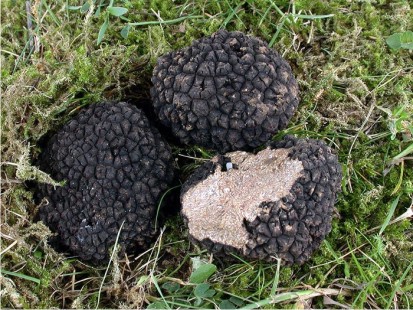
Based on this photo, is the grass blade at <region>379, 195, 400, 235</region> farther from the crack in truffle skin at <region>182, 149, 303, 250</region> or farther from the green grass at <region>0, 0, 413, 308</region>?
the crack in truffle skin at <region>182, 149, 303, 250</region>

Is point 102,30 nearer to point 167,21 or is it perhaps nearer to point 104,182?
point 167,21

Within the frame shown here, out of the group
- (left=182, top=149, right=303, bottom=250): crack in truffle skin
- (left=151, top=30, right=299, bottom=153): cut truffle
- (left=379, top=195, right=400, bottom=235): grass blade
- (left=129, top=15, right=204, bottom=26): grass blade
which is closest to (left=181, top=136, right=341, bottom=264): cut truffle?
(left=182, top=149, right=303, bottom=250): crack in truffle skin

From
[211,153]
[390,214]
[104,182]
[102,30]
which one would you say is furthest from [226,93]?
[390,214]

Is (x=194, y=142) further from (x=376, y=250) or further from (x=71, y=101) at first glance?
(x=376, y=250)

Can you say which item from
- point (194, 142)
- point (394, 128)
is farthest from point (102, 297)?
point (394, 128)

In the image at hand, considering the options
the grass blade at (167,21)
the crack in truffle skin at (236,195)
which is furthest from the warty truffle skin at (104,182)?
the grass blade at (167,21)

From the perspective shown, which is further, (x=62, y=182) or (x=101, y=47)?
(x=101, y=47)
